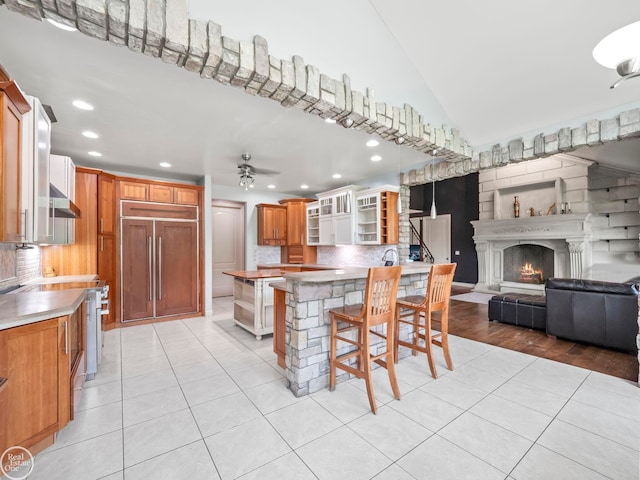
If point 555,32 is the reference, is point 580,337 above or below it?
below

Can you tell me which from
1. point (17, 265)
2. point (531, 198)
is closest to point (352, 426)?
point (17, 265)

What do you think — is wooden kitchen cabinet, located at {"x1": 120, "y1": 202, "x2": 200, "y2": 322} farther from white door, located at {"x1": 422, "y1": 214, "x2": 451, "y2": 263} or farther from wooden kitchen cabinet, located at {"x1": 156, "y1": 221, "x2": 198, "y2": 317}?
white door, located at {"x1": 422, "y1": 214, "x2": 451, "y2": 263}

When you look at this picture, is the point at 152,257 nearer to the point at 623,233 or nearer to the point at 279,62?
the point at 279,62

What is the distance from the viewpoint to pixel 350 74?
2.66 meters

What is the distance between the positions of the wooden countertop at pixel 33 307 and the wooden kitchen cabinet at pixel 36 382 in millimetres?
47

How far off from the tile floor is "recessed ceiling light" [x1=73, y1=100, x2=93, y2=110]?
2572mm

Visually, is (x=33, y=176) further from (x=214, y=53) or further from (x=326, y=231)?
(x=326, y=231)

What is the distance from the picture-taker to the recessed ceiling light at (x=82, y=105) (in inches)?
104

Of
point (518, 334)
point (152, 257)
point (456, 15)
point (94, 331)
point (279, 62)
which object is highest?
point (456, 15)

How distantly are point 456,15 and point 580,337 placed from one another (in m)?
3.86

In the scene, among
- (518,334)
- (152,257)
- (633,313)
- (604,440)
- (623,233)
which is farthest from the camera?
(623,233)

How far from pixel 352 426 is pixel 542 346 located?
9.56 ft

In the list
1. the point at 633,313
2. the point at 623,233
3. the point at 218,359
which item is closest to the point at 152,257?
the point at 218,359

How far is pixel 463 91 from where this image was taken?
335 cm
